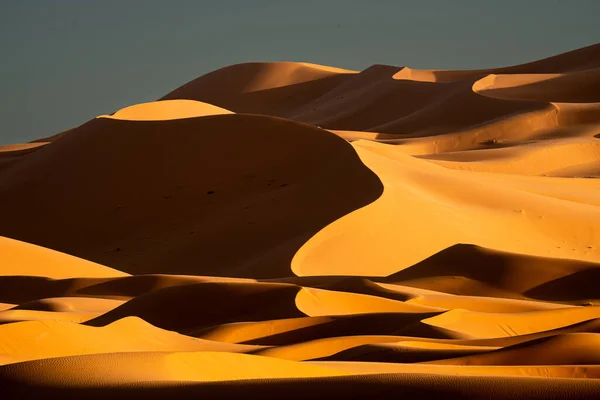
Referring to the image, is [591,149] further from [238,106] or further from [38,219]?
[238,106]

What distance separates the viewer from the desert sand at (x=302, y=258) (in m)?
5.16

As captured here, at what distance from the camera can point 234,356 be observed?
17.6 ft

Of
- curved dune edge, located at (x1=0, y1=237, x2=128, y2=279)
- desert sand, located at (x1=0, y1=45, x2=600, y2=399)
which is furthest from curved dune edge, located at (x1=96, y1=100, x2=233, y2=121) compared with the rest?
curved dune edge, located at (x1=0, y1=237, x2=128, y2=279)

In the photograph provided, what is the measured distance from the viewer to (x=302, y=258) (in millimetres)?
16188

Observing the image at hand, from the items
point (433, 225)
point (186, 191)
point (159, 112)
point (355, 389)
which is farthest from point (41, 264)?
point (355, 389)

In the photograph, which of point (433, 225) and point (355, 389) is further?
point (433, 225)

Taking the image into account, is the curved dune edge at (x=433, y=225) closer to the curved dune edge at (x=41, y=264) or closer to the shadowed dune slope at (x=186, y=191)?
the shadowed dune slope at (x=186, y=191)

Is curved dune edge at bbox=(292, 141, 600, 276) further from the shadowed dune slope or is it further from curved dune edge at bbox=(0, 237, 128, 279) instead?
curved dune edge at bbox=(0, 237, 128, 279)

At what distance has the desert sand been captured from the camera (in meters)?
5.16

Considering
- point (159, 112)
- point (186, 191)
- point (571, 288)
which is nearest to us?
point (571, 288)

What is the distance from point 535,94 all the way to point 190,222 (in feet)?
72.2

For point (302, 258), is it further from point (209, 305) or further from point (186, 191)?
point (186, 191)

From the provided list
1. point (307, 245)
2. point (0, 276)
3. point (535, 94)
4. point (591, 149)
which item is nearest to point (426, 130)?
point (535, 94)

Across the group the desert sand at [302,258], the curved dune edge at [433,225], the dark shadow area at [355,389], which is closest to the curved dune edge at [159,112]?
the desert sand at [302,258]
